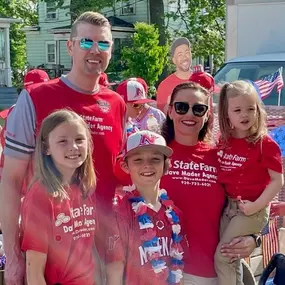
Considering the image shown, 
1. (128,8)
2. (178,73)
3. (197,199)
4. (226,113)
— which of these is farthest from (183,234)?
(128,8)

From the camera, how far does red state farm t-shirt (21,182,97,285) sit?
269 centimetres

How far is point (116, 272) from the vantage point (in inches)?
114

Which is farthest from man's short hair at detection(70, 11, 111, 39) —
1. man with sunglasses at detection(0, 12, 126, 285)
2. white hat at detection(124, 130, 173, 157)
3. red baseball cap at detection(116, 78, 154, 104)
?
red baseball cap at detection(116, 78, 154, 104)

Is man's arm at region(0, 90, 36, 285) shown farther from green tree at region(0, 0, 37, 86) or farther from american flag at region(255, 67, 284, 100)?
green tree at region(0, 0, 37, 86)

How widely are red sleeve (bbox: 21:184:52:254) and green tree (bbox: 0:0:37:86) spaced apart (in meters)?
33.5

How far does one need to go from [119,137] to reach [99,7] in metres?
22.1

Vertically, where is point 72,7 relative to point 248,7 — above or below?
above

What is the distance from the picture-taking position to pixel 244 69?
8.86m

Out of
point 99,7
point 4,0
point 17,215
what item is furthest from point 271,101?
point 4,0

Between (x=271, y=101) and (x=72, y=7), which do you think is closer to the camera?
(x=271, y=101)

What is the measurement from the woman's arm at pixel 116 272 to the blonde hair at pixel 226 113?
903mm

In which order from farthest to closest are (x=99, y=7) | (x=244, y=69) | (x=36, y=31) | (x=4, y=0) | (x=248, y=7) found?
(x=36, y=31)
(x=4, y=0)
(x=99, y=7)
(x=248, y=7)
(x=244, y=69)

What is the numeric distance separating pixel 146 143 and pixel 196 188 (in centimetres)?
39

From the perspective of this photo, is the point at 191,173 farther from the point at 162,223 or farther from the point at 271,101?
the point at 271,101
